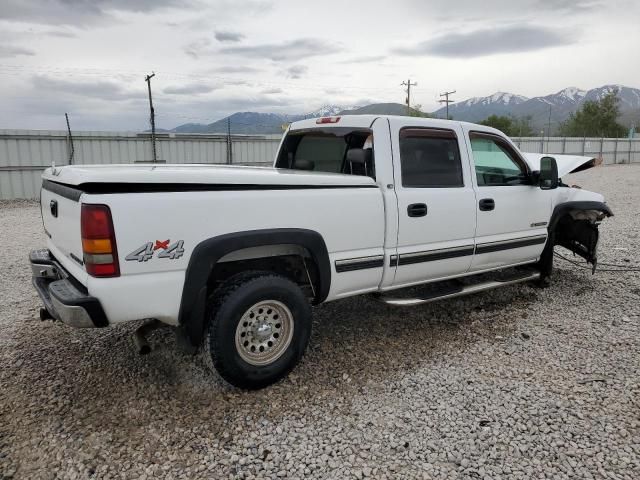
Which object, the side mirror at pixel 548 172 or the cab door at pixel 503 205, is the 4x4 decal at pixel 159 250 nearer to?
the cab door at pixel 503 205

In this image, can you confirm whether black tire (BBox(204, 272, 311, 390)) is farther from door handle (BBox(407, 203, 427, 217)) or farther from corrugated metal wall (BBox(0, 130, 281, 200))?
corrugated metal wall (BBox(0, 130, 281, 200))

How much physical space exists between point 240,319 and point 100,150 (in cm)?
1417

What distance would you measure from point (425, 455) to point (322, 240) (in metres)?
1.55

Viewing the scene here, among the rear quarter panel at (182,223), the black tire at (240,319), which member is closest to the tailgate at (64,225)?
the rear quarter panel at (182,223)

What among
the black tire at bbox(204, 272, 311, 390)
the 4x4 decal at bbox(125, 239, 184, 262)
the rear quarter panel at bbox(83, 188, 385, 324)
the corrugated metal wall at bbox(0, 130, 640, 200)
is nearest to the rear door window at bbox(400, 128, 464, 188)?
the rear quarter panel at bbox(83, 188, 385, 324)

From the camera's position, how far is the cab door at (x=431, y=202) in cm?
391

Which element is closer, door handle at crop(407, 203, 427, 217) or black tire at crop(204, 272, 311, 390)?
black tire at crop(204, 272, 311, 390)

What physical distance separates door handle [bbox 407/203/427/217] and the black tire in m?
1.15

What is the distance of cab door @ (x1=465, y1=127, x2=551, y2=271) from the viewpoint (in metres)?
4.50

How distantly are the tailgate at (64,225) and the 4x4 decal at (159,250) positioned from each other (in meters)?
0.36

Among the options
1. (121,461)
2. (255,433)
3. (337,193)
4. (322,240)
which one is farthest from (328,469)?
(337,193)

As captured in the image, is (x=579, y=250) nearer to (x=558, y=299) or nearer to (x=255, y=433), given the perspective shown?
(x=558, y=299)

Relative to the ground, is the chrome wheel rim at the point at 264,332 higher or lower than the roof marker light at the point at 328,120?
lower

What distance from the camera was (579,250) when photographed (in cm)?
586
